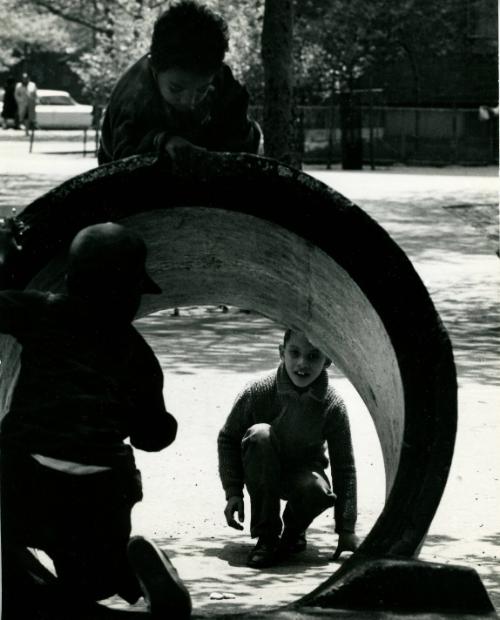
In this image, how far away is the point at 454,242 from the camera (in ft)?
59.2

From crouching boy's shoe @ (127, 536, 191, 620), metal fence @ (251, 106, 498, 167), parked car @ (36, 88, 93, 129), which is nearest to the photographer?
crouching boy's shoe @ (127, 536, 191, 620)

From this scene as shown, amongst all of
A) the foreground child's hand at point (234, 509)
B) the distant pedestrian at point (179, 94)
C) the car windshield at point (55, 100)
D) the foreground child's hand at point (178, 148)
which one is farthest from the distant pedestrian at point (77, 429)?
the car windshield at point (55, 100)

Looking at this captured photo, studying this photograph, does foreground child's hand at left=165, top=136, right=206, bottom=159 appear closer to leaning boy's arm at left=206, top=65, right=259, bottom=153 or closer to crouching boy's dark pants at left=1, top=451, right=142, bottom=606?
leaning boy's arm at left=206, top=65, right=259, bottom=153

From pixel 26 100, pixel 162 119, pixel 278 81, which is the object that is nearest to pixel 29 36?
pixel 26 100

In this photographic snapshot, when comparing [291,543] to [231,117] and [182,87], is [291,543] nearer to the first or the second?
[231,117]

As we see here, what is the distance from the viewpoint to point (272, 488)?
242 inches

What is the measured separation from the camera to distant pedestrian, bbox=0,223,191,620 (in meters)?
4.30

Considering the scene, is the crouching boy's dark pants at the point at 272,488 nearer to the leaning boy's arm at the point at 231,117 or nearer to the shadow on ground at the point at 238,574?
the shadow on ground at the point at 238,574

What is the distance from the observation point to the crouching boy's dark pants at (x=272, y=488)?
614cm

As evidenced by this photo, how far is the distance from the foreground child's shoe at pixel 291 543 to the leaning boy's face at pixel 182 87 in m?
2.09

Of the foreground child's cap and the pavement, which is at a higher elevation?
the foreground child's cap

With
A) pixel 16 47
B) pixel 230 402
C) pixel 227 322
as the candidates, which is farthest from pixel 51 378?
pixel 16 47

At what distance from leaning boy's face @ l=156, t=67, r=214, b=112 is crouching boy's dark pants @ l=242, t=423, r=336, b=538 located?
1.70 meters

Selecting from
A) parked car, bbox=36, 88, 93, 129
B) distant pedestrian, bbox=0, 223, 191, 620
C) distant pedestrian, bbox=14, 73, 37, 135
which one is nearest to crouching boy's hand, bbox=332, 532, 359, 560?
distant pedestrian, bbox=0, 223, 191, 620
